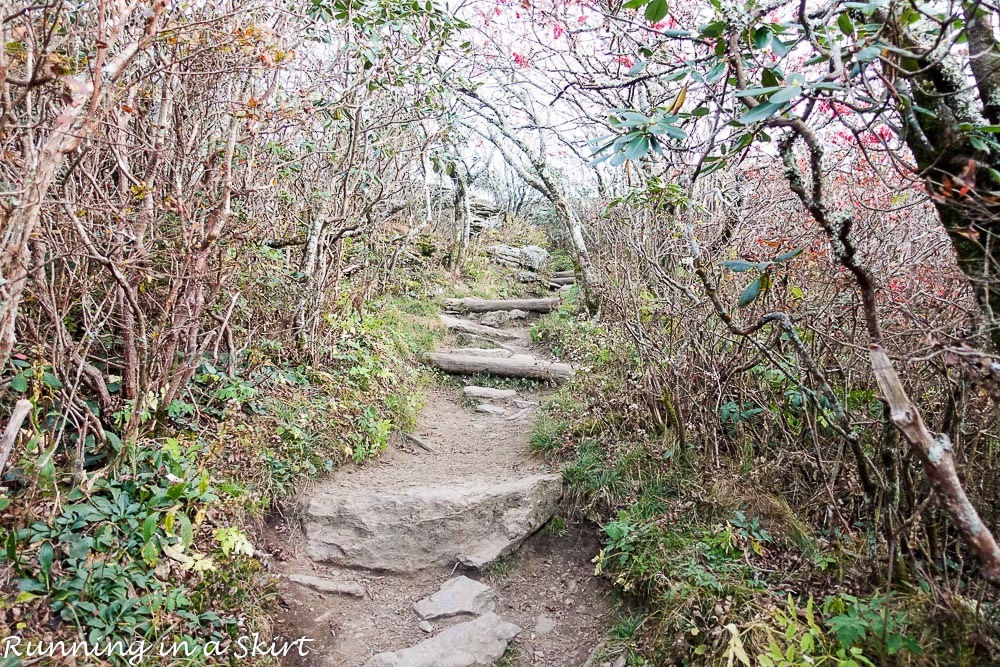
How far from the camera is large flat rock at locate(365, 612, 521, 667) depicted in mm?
2951

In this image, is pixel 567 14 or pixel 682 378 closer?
pixel 682 378

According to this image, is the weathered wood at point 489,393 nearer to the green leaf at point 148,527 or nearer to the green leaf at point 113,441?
the green leaf at point 113,441

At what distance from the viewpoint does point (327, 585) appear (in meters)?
3.51

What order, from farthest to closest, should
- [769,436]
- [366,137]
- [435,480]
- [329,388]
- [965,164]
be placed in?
[366,137] < [329,388] < [435,480] < [769,436] < [965,164]

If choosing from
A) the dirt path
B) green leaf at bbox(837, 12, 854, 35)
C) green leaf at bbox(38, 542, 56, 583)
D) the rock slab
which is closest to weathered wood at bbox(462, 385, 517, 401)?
the dirt path

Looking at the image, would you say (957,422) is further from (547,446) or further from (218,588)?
(218,588)

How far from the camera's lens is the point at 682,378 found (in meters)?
3.75

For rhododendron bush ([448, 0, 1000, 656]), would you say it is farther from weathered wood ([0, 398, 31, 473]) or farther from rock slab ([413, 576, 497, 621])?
weathered wood ([0, 398, 31, 473])

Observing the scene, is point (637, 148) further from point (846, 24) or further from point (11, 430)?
point (11, 430)

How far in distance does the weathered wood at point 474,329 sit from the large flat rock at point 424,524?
424cm

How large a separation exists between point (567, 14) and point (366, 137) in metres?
2.33

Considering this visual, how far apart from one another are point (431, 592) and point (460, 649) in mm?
552

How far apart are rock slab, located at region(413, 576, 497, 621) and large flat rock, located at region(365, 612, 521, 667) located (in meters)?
0.11

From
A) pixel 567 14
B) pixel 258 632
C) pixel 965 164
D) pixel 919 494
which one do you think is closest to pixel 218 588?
pixel 258 632
